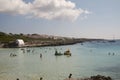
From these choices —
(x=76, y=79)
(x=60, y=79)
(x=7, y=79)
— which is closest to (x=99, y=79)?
(x=76, y=79)

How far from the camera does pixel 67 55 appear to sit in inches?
3130

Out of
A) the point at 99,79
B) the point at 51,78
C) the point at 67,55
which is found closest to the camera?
the point at 99,79

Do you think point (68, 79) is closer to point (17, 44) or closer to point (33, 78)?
point (33, 78)

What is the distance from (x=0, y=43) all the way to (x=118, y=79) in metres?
123

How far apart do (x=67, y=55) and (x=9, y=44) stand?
74.6 metres

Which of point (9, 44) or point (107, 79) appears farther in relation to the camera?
point (9, 44)

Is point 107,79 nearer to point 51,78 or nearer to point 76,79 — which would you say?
point 76,79

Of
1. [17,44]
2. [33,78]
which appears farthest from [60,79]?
[17,44]

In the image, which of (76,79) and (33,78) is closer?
(76,79)

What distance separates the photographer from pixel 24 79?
3575 centimetres

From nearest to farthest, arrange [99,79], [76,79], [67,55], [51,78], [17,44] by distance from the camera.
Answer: [99,79] < [76,79] < [51,78] < [67,55] < [17,44]

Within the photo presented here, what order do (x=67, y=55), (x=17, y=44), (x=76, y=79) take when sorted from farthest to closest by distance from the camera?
(x=17, y=44) < (x=67, y=55) < (x=76, y=79)

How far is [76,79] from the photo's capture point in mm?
34188

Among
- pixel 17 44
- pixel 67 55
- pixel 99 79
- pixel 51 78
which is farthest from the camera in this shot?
pixel 17 44
